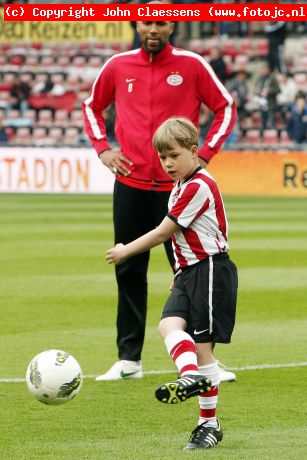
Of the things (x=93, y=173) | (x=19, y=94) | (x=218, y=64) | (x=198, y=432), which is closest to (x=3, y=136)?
(x=19, y=94)

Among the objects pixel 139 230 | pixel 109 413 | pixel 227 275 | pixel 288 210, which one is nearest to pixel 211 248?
pixel 227 275

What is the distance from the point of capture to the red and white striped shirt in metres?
5.54

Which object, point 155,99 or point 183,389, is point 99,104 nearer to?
point 155,99

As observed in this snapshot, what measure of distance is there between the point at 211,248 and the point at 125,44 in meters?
28.5

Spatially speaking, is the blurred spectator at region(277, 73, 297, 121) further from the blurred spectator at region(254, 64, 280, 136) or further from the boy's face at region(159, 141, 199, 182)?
the boy's face at region(159, 141, 199, 182)

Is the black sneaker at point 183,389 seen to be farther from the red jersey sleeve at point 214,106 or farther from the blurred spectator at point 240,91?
the blurred spectator at point 240,91

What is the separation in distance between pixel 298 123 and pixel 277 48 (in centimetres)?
392

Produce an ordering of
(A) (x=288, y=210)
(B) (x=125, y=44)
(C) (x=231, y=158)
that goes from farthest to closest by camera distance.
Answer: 1. (B) (x=125, y=44)
2. (C) (x=231, y=158)
3. (A) (x=288, y=210)

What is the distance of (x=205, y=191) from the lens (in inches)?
219

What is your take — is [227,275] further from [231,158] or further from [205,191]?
[231,158]

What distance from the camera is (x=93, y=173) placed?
88.1ft

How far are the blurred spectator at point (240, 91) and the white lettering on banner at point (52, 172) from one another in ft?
14.3

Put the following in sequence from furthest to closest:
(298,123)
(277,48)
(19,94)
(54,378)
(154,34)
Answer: (19,94), (277,48), (298,123), (154,34), (54,378)

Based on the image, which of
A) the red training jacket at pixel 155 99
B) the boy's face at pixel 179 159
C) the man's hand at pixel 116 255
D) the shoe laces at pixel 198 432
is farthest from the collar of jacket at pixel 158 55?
the shoe laces at pixel 198 432
